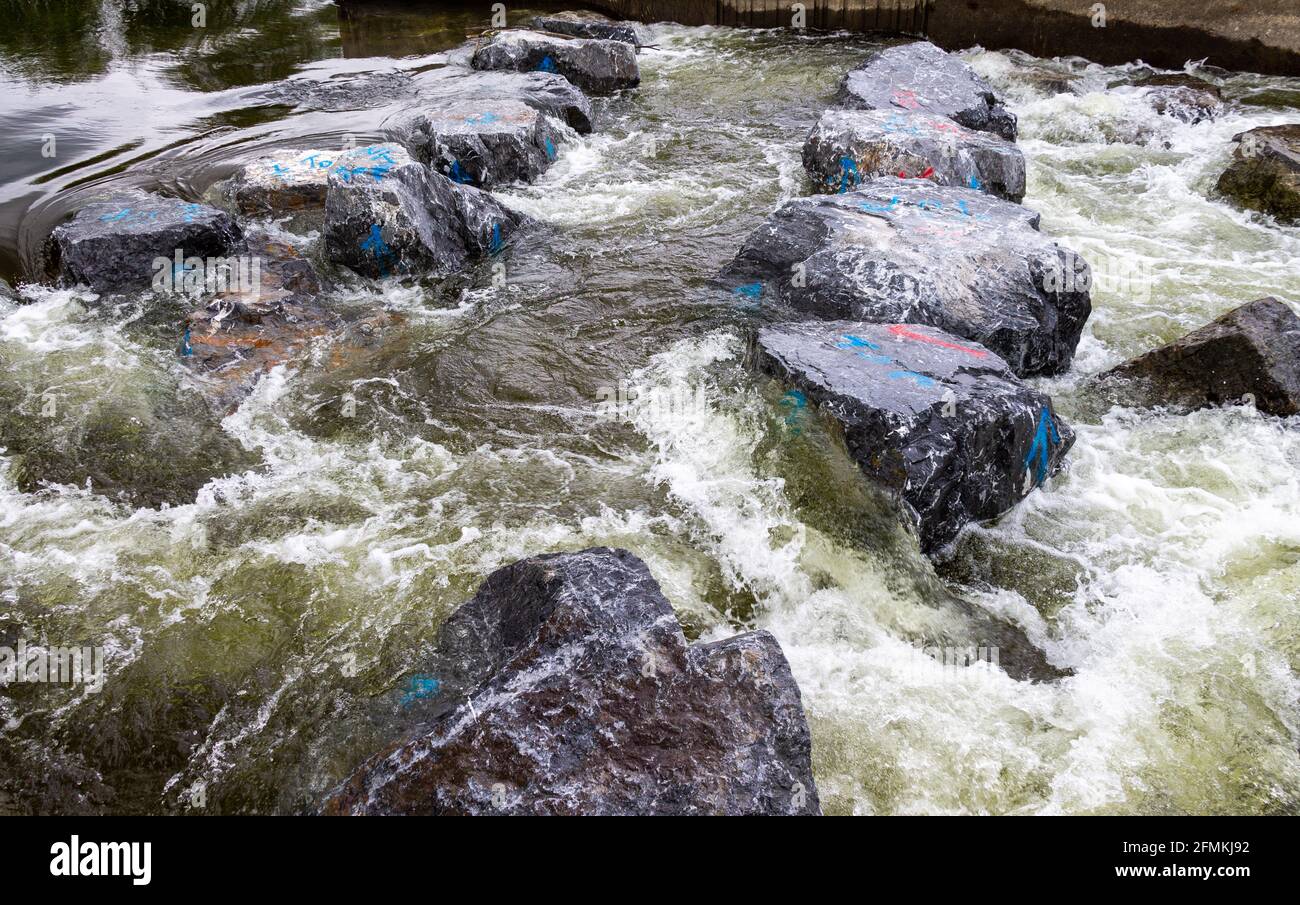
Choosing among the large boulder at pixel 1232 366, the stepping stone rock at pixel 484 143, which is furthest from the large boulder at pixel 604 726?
the stepping stone rock at pixel 484 143

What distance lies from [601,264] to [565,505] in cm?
264

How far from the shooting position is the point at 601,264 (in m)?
6.24

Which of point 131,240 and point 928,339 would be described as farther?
point 131,240

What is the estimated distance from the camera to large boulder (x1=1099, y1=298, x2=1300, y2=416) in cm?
467

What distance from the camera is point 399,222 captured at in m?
5.96

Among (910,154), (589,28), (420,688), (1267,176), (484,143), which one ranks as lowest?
(420,688)

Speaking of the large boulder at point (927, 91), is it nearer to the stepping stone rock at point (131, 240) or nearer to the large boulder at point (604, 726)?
the stepping stone rock at point (131, 240)

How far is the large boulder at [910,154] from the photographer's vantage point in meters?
6.92

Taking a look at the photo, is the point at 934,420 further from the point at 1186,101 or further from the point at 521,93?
the point at 1186,101

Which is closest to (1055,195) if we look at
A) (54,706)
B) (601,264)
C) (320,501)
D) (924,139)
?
(924,139)

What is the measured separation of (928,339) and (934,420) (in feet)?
2.81

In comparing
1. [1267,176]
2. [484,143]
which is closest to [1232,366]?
[1267,176]

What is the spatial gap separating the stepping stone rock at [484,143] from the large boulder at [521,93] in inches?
18.0
